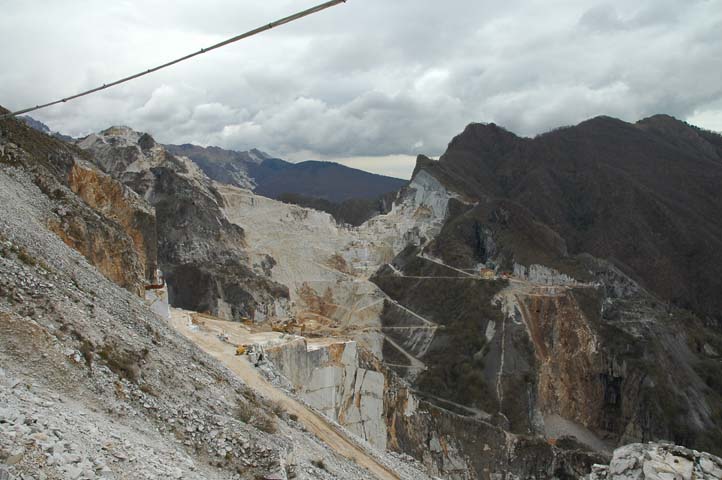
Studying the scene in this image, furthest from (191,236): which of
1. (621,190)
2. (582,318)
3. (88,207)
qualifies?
(621,190)

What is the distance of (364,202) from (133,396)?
131757 millimetres

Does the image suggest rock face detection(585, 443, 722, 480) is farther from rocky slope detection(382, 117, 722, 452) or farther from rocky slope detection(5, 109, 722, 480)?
rocky slope detection(382, 117, 722, 452)

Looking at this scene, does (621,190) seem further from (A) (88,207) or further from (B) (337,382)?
(A) (88,207)

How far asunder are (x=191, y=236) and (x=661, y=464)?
208ft

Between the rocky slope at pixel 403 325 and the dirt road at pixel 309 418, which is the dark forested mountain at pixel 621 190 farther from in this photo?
the dirt road at pixel 309 418

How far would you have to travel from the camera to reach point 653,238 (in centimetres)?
11988

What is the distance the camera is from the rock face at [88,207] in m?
20.5

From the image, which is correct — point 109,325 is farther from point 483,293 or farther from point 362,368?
point 483,293

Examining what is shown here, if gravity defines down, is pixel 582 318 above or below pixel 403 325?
above

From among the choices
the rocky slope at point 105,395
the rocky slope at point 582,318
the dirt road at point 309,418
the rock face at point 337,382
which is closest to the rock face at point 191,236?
the rocky slope at point 582,318

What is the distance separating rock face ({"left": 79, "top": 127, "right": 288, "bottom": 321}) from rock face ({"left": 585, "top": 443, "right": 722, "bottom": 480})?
50.5m

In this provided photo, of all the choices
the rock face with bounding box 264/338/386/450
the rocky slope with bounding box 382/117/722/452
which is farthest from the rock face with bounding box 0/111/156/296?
the rocky slope with bounding box 382/117/722/452

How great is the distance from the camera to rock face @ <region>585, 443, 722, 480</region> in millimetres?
12469

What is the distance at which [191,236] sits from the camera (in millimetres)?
Result: 69375
